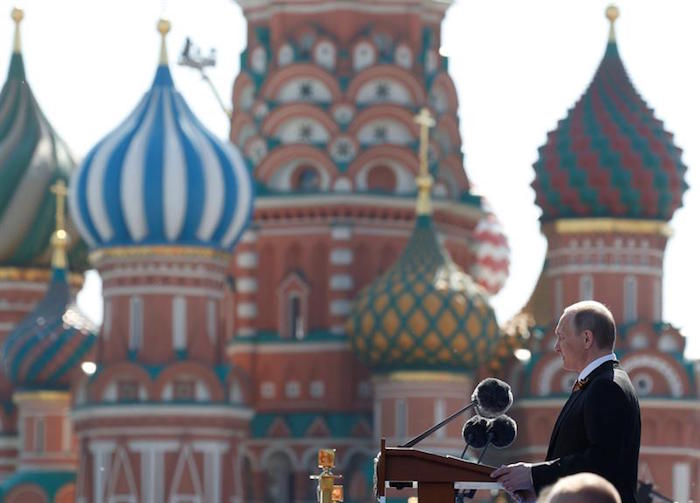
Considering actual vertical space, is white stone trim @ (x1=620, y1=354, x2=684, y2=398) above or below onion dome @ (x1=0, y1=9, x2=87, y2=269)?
below

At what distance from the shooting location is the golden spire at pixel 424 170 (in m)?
45.0

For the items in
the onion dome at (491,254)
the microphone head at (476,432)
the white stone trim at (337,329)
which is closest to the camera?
the microphone head at (476,432)

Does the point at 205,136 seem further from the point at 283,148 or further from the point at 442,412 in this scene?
the point at 442,412

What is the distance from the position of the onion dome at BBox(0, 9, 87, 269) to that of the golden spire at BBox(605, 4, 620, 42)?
11408 millimetres

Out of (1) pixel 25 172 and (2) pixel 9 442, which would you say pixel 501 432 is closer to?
(2) pixel 9 442

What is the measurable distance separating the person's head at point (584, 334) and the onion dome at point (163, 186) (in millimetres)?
34786

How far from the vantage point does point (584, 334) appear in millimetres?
8695

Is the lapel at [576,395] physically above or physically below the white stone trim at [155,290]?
below

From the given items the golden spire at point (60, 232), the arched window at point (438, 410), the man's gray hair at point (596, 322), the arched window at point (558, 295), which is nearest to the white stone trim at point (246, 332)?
the arched window at point (438, 410)

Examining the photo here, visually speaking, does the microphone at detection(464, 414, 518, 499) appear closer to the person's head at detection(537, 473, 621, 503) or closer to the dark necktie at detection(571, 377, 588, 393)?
the dark necktie at detection(571, 377, 588, 393)

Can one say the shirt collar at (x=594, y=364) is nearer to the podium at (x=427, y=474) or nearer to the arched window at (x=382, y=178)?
the podium at (x=427, y=474)

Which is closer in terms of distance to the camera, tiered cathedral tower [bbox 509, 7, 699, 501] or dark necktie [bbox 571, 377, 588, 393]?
dark necktie [bbox 571, 377, 588, 393]

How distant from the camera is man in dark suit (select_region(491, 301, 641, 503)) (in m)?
8.49

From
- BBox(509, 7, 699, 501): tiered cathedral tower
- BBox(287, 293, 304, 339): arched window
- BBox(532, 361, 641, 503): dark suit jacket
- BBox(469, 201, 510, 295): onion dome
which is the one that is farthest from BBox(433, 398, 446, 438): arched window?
BBox(532, 361, 641, 503): dark suit jacket
